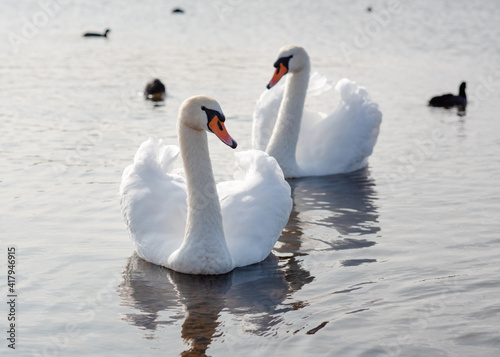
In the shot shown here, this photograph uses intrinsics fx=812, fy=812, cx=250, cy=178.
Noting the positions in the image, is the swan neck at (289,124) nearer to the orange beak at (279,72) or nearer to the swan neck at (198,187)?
the orange beak at (279,72)

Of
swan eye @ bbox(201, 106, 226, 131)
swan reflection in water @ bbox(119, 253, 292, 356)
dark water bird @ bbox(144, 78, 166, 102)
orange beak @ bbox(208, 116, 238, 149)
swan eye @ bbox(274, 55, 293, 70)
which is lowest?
swan reflection in water @ bbox(119, 253, 292, 356)

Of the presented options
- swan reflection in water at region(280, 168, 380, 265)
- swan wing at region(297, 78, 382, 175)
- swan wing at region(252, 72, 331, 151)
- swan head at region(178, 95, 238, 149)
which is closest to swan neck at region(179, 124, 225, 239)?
swan head at region(178, 95, 238, 149)

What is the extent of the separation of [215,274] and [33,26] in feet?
92.4

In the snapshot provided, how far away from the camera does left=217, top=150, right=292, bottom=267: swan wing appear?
693 cm

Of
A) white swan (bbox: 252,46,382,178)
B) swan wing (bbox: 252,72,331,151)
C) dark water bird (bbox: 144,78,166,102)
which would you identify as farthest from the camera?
dark water bird (bbox: 144,78,166,102)

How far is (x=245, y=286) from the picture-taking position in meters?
6.49

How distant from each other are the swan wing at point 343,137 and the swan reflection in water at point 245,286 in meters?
1.70

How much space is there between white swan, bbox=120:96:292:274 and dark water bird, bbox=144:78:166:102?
8.44 metres

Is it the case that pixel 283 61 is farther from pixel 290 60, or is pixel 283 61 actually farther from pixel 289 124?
pixel 289 124

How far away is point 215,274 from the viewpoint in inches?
265

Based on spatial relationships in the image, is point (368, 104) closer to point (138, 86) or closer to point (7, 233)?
point (7, 233)

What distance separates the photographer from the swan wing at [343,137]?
1059cm

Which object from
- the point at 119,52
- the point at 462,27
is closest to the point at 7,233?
the point at 119,52

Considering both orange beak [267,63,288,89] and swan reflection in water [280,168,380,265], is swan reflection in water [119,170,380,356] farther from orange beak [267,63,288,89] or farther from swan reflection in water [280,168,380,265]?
orange beak [267,63,288,89]
